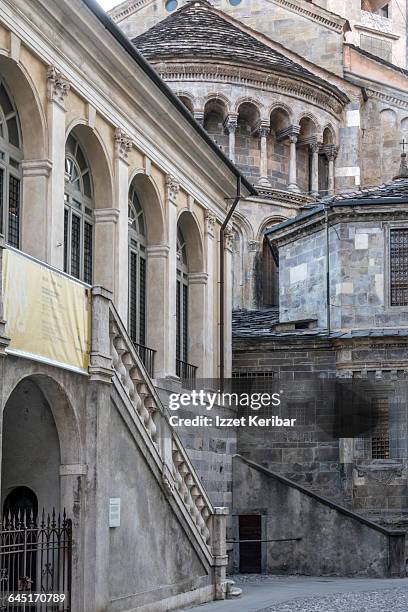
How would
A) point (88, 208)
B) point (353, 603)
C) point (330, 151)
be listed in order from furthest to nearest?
point (330, 151), point (88, 208), point (353, 603)

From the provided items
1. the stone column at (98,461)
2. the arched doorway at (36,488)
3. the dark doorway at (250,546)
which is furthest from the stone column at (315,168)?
the arched doorway at (36,488)

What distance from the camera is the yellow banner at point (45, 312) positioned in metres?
16.8

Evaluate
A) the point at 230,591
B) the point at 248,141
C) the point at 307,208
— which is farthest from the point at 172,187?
the point at 248,141

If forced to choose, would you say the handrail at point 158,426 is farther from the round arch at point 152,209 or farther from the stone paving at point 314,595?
the round arch at point 152,209

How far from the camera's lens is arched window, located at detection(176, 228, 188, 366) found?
2948cm

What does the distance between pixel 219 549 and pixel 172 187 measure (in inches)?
334

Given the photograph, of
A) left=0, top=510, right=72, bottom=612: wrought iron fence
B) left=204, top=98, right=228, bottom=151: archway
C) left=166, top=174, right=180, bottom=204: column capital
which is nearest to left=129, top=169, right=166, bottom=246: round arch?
left=166, top=174, right=180, bottom=204: column capital

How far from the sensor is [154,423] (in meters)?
20.9

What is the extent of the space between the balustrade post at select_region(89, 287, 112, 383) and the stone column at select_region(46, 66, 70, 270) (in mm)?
1985

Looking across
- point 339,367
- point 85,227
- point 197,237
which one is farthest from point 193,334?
point 85,227

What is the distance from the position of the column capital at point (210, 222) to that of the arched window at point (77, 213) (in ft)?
20.5

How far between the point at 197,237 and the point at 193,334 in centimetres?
225

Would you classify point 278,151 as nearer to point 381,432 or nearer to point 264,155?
point 264,155

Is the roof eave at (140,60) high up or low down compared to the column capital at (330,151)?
down
